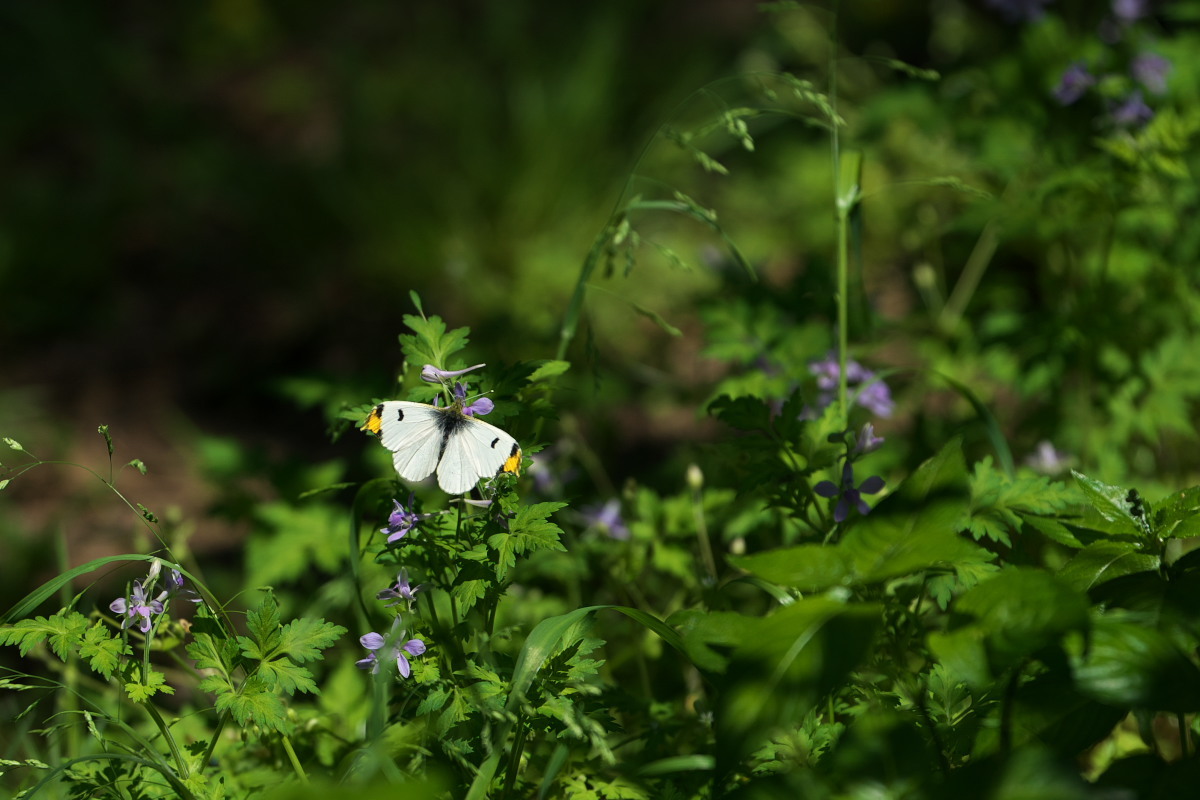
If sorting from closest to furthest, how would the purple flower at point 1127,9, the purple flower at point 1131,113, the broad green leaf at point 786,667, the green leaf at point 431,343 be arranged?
the broad green leaf at point 786,667, the green leaf at point 431,343, the purple flower at point 1131,113, the purple flower at point 1127,9

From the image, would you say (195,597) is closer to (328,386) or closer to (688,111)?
(328,386)

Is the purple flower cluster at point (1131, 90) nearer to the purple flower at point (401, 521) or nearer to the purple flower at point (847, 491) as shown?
the purple flower at point (847, 491)

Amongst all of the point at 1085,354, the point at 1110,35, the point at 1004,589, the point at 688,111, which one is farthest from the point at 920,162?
the point at 1004,589

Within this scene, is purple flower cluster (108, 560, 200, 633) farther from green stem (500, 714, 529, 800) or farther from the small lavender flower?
green stem (500, 714, 529, 800)

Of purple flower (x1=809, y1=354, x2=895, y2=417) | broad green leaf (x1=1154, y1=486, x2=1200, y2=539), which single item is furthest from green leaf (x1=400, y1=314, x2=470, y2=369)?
broad green leaf (x1=1154, y1=486, x2=1200, y2=539)

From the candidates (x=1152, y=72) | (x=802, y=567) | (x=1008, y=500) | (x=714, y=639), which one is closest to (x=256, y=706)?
(x=714, y=639)

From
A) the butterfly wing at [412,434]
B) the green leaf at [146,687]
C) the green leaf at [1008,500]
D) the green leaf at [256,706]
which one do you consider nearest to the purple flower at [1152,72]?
the green leaf at [1008,500]
